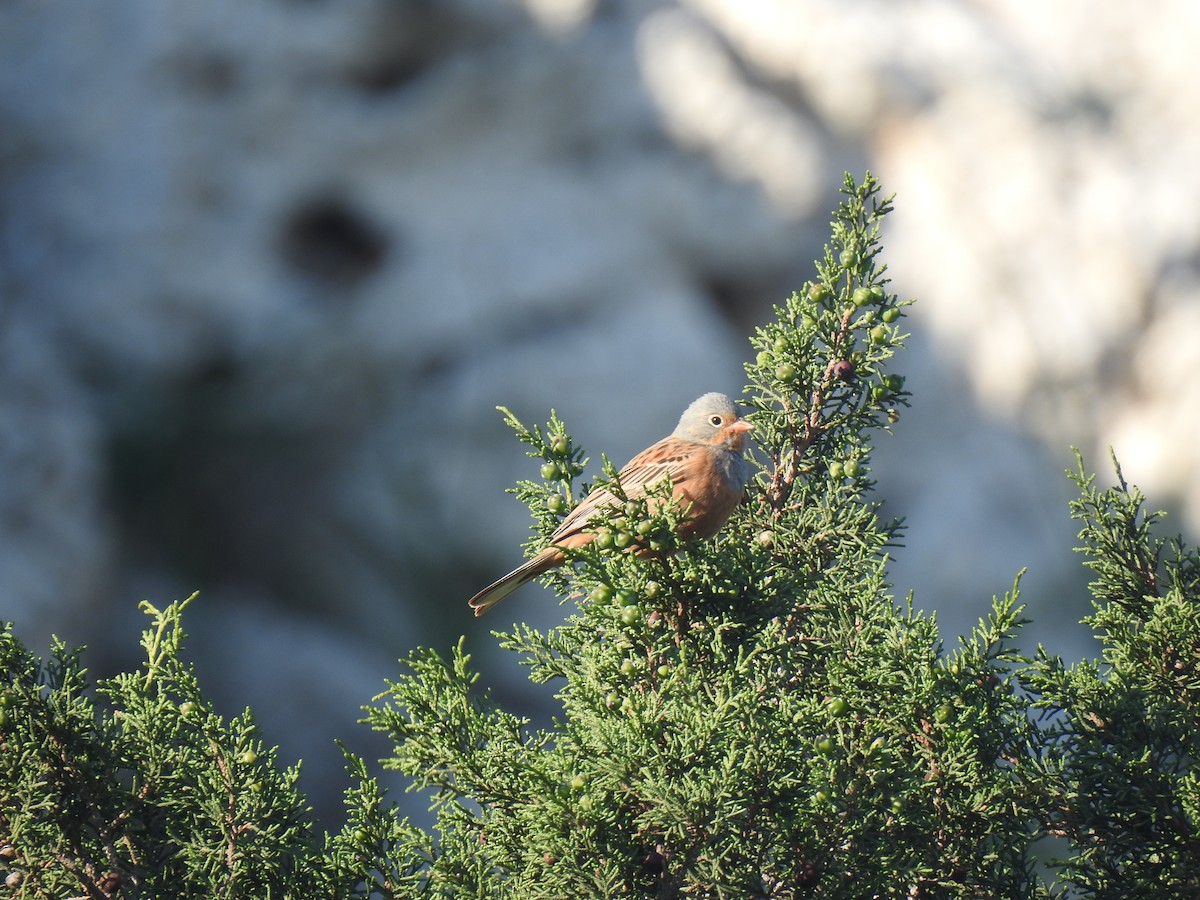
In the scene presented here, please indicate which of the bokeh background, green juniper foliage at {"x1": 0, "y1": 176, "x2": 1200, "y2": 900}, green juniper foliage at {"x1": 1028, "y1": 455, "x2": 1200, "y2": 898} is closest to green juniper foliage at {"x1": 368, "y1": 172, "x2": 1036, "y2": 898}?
green juniper foliage at {"x1": 0, "y1": 176, "x2": 1200, "y2": 900}

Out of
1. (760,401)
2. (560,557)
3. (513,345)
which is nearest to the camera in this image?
(760,401)

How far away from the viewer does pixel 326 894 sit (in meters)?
2.30

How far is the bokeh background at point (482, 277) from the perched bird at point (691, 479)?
695cm

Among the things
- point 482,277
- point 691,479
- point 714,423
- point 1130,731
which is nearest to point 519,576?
point 691,479

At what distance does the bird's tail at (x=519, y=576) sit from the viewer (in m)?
3.05

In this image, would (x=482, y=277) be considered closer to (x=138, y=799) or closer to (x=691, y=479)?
(x=691, y=479)

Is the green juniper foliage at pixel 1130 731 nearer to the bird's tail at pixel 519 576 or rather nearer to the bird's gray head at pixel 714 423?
the bird's gray head at pixel 714 423

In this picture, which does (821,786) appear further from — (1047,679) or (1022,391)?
(1022,391)

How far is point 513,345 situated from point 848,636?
8.96 m

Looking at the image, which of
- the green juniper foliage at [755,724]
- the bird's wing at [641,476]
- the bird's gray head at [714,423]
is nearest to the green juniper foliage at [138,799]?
the green juniper foliage at [755,724]

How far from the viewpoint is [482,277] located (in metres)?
11.2

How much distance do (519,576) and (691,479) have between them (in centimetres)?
61

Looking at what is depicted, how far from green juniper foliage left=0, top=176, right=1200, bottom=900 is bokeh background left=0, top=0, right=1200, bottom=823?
7559 mm

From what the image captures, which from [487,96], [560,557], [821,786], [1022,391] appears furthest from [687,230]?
[821,786]
